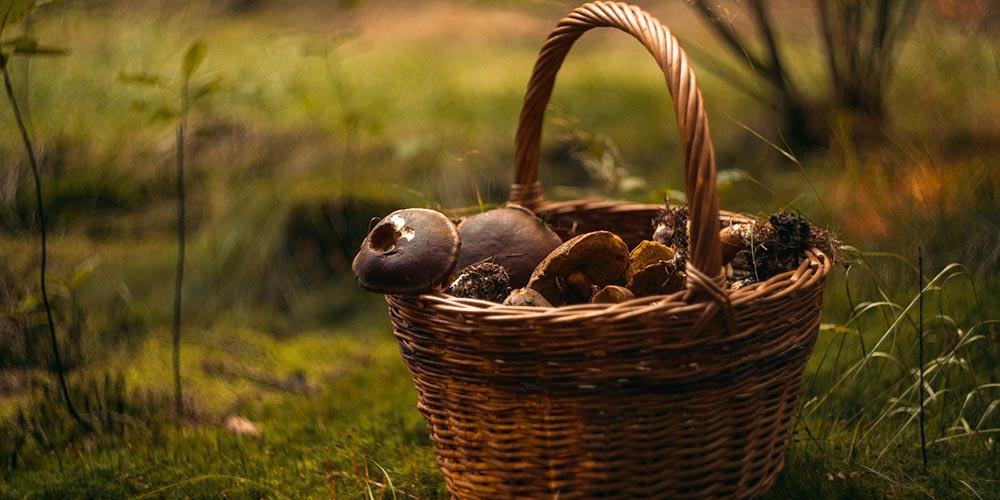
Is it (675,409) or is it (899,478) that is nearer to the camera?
(675,409)

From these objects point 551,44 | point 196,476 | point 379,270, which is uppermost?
point 551,44

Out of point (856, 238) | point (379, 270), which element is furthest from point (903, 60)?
point (379, 270)

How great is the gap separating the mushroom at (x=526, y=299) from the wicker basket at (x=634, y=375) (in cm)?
16

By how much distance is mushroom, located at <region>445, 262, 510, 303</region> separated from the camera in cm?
187

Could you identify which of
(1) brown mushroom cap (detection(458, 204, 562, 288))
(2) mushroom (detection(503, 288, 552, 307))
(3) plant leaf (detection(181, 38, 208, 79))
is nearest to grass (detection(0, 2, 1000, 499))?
(3) plant leaf (detection(181, 38, 208, 79))

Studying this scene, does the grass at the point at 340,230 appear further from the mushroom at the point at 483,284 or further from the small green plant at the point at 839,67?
the mushroom at the point at 483,284

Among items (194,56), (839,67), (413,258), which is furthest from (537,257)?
(839,67)

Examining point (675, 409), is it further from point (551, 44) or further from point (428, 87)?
point (428, 87)

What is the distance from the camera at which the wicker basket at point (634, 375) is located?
156 cm

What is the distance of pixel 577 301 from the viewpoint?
194cm

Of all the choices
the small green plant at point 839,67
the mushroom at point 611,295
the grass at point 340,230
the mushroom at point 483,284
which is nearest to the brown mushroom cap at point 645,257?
the mushroom at point 611,295

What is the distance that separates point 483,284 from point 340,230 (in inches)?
75.4

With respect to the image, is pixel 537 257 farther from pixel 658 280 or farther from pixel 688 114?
pixel 688 114

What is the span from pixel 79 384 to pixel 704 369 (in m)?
1.79
